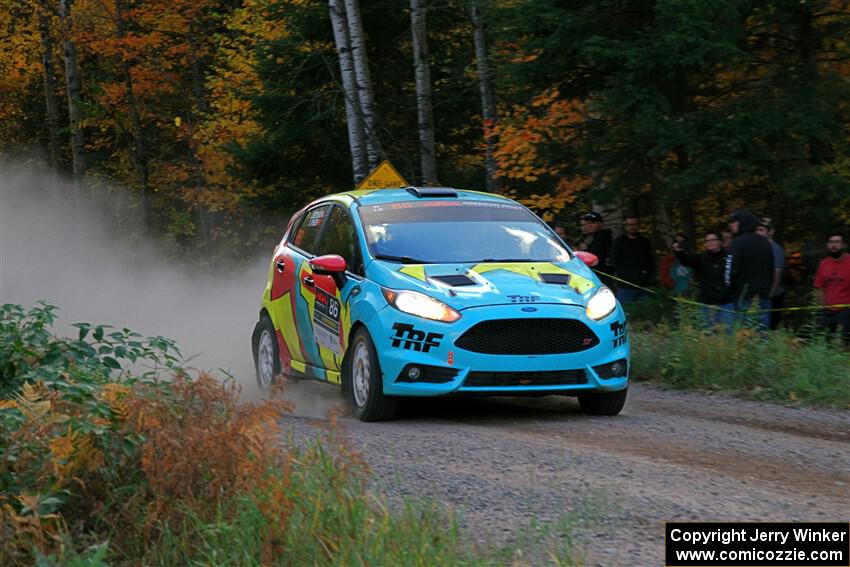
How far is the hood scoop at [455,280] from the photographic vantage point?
33.0 ft

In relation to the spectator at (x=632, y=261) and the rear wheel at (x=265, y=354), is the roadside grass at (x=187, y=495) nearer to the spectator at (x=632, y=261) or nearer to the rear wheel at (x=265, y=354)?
the rear wheel at (x=265, y=354)

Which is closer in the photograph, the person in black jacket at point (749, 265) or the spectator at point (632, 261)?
the person in black jacket at point (749, 265)

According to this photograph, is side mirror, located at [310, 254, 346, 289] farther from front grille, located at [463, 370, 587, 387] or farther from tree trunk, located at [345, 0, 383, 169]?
tree trunk, located at [345, 0, 383, 169]

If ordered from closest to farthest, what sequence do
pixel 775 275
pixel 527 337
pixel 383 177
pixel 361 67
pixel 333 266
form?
pixel 527 337, pixel 333 266, pixel 775 275, pixel 383 177, pixel 361 67

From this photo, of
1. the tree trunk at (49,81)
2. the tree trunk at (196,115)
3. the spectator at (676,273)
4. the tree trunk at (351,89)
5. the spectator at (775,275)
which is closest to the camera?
the spectator at (775,275)

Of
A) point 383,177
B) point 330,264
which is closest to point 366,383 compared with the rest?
point 330,264

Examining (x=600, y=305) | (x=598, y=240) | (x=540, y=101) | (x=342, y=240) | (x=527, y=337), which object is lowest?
(x=598, y=240)

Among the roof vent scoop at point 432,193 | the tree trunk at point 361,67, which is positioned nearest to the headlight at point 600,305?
the roof vent scoop at point 432,193

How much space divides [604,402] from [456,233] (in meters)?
1.99

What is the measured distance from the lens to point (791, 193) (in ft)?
59.1

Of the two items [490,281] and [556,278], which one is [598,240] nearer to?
[556,278]

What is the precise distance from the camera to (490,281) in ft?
33.1

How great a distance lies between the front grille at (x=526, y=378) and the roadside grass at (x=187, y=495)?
3.15m

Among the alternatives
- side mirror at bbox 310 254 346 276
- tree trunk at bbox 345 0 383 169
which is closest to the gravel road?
side mirror at bbox 310 254 346 276
